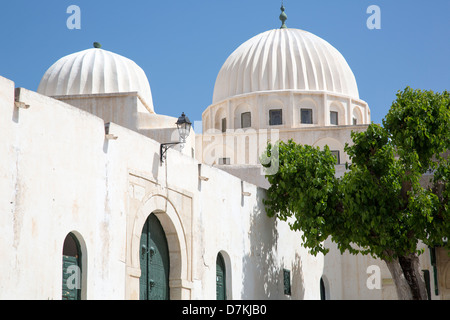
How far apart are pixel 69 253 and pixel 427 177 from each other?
1068 cm

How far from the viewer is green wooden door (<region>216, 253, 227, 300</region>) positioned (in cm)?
1367

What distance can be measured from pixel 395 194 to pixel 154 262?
14.6 ft

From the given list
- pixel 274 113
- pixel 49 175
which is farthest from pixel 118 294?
pixel 274 113

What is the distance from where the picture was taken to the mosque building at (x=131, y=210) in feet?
29.8

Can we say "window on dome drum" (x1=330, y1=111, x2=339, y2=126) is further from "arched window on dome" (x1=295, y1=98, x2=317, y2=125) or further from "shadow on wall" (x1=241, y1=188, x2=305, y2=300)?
"shadow on wall" (x1=241, y1=188, x2=305, y2=300)

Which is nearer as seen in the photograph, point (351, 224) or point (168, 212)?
point (168, 212)

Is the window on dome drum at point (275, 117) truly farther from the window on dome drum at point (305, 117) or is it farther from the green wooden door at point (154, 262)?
the green wooden door at point (154, 262)

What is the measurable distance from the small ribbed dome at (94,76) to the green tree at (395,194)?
7.01 meters

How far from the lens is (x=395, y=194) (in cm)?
1341

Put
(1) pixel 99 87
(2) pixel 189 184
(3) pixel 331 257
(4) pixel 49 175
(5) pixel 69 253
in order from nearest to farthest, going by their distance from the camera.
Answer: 1. (4) pixel 49 175
2. (5) pixel 69 253
3. (2) pixel 189 184
4. (3) pixel 331 257
5. (1) pixel 99 87

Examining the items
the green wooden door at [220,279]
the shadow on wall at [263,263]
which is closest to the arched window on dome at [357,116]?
the shadow on wall at [263,263]

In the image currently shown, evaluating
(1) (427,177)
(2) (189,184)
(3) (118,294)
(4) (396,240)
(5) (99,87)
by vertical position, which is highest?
(5) (99,87)

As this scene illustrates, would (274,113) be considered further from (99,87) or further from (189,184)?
(189,184)

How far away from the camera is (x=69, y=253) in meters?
11.5
